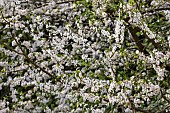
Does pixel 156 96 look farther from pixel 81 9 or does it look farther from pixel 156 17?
pixel 81 9

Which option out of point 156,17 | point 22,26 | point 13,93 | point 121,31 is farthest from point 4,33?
point 121,31

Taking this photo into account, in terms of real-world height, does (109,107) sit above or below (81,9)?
below

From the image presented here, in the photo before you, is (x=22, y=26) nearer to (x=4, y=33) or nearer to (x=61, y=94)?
(x=4, y=33)

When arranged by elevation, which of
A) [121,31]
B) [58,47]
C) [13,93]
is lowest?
[13,93]

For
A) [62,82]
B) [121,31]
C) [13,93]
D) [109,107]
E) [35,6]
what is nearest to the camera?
[121,31]

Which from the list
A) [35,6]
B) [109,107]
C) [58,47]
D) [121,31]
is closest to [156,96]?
[109,107]

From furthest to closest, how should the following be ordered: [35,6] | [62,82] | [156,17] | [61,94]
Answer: [35,6], [156,17], [61,94], [62,82]

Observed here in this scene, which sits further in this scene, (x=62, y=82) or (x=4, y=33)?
(x=4, y=33)
